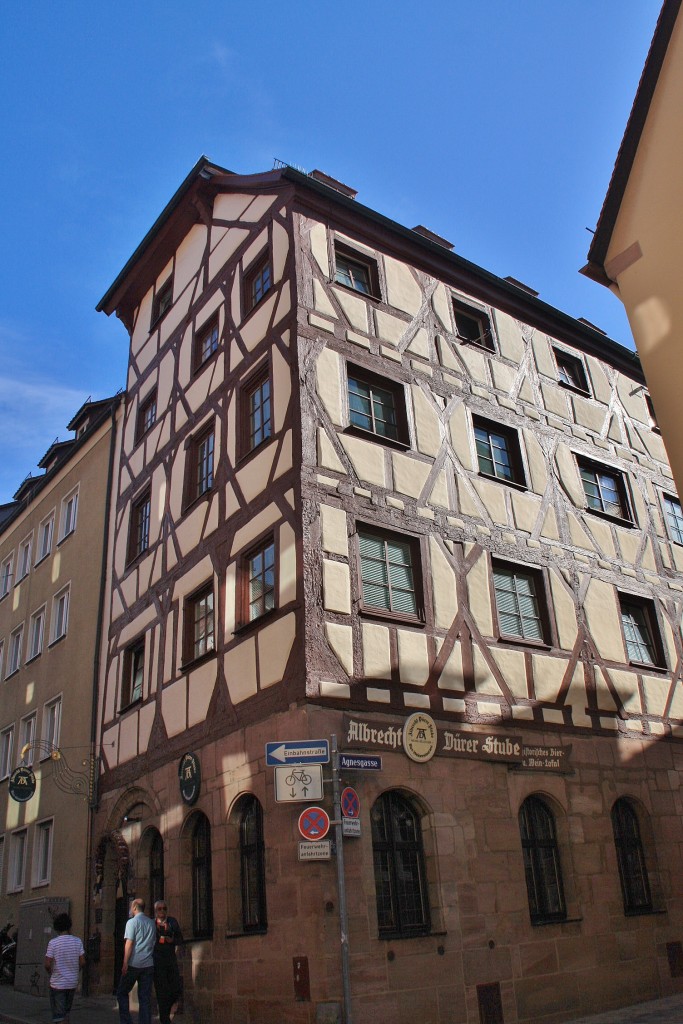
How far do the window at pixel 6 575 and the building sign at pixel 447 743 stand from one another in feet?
56.4

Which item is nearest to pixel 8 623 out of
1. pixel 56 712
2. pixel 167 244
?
pixel 56 712

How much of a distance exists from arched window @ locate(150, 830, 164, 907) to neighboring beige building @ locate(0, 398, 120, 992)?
8.19ft

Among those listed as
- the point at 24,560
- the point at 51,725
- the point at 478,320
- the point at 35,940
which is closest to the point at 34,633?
the point at 24,560

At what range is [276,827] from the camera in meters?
10.1

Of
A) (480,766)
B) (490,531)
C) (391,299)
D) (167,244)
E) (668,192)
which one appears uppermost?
(167,244)

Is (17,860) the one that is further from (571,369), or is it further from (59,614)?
(571,369)

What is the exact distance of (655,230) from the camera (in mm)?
11609

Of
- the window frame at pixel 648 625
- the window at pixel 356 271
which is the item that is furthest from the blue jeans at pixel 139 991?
the window at pixel 356 271

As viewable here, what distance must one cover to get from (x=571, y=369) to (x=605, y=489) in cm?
276

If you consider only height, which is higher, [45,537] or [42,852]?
[45,537]

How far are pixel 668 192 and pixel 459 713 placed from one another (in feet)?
23.2

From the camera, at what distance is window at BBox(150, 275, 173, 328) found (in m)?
18.5

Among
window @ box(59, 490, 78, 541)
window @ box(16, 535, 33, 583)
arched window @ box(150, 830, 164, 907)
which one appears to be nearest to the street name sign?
arched window @ box(150, 830, 164, 907)

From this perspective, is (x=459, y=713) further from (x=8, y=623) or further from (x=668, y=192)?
(x=8, y=623)
